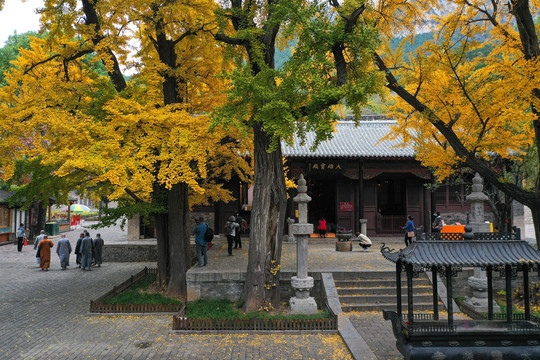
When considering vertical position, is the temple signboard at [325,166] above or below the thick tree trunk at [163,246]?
above

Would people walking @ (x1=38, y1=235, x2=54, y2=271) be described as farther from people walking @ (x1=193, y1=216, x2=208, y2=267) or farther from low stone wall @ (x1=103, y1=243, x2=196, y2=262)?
people walking @ (x1=193, y1=216, x2=208, y2=267)

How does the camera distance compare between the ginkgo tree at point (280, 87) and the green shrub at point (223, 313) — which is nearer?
the ginkgo tree at point (280, 87)

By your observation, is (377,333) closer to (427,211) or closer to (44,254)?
(44,254)

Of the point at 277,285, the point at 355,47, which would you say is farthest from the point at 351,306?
the point at 355,47

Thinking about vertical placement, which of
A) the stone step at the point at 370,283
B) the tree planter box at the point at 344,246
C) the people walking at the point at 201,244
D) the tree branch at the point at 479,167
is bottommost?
the stone step at the point at 370,283

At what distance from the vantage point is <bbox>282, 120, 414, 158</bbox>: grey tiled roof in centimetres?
1909

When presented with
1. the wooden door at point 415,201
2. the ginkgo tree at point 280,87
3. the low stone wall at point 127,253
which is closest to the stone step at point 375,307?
the ginkgo tree at point 280,87

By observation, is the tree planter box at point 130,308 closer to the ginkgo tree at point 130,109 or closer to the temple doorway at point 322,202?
the ginkgo tree at point 130,109

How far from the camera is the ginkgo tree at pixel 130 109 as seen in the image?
8.44 metres

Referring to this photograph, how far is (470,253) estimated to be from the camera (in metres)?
6.40

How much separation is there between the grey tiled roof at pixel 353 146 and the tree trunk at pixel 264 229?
729 cm

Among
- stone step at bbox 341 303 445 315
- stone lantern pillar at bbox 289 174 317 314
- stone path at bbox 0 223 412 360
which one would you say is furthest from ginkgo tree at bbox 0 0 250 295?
stone step at bbox 341 303 445 315

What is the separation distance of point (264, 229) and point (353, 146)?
41.4 feet

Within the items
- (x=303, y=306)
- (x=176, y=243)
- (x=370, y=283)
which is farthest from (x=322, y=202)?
(x=303, y=306)
